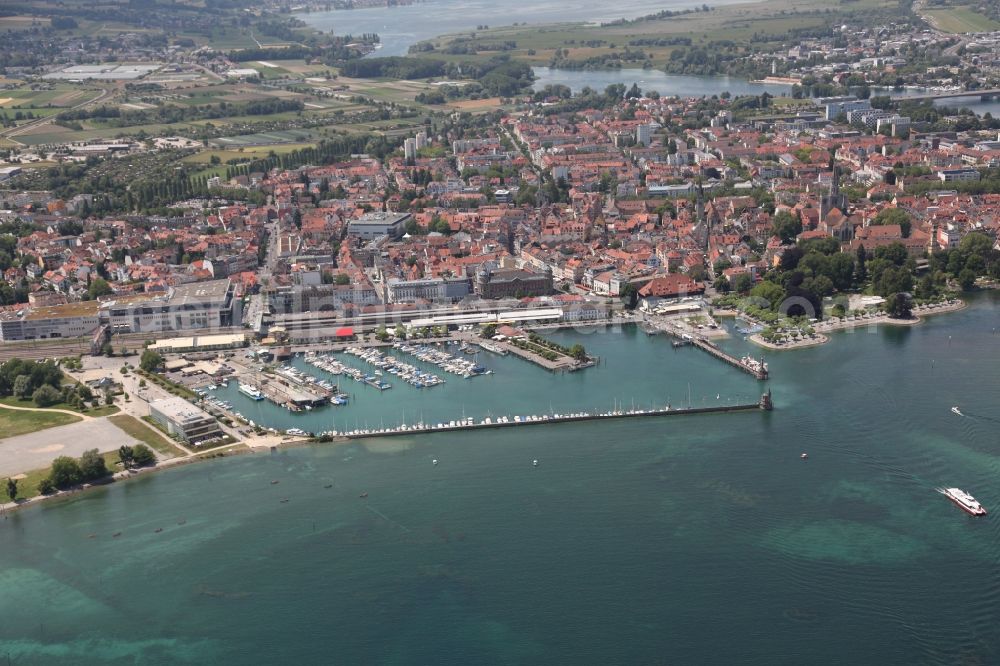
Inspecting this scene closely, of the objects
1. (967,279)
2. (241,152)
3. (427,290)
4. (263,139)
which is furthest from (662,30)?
(427,290)

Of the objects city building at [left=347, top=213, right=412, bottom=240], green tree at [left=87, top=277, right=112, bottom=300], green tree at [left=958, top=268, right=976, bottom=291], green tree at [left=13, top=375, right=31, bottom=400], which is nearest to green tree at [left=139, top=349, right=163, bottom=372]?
green tree at [left=13, top=375, right=31, bottom=400]

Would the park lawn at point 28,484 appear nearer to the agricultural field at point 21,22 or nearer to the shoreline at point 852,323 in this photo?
the shoreline at point 852,323

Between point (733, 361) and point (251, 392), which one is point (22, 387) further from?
point (733, 361)

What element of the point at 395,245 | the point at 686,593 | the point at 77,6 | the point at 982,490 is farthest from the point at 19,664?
the point at 77,6

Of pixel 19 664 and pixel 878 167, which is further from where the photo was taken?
pixel 878 167

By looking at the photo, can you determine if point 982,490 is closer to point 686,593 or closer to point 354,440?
point 686,593

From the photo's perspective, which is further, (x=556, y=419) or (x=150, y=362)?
(x=150, y=362)
